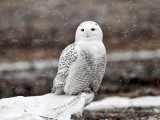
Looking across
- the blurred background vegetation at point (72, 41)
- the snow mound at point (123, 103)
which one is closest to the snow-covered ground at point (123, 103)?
the snow mound at point (123, 103)

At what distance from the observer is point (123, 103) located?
10.8 ft

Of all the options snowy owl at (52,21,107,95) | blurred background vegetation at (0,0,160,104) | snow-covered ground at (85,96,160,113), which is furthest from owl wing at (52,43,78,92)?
blurred background vegetation at (0,0,160,104)

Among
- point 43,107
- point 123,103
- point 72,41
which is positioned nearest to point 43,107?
point 43,107

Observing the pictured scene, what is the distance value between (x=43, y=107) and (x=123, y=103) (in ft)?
5.98

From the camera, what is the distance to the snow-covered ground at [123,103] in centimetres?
321

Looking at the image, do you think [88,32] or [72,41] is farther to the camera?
[72,41]

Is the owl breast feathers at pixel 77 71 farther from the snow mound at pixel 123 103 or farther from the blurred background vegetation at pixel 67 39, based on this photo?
the blurred background vegetation at pixel 67 39

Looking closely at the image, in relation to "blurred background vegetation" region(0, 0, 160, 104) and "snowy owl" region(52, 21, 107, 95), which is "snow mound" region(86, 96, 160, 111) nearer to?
"blurred background vegetation" region(0, 0, 160, 104)

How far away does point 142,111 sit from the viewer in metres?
2.97

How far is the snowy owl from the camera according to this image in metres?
1.57

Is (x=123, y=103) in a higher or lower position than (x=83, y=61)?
lower

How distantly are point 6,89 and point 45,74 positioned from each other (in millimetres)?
362

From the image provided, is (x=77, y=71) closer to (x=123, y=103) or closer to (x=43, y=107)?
(x=43, y=107)

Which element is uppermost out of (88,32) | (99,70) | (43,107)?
(88,32)
